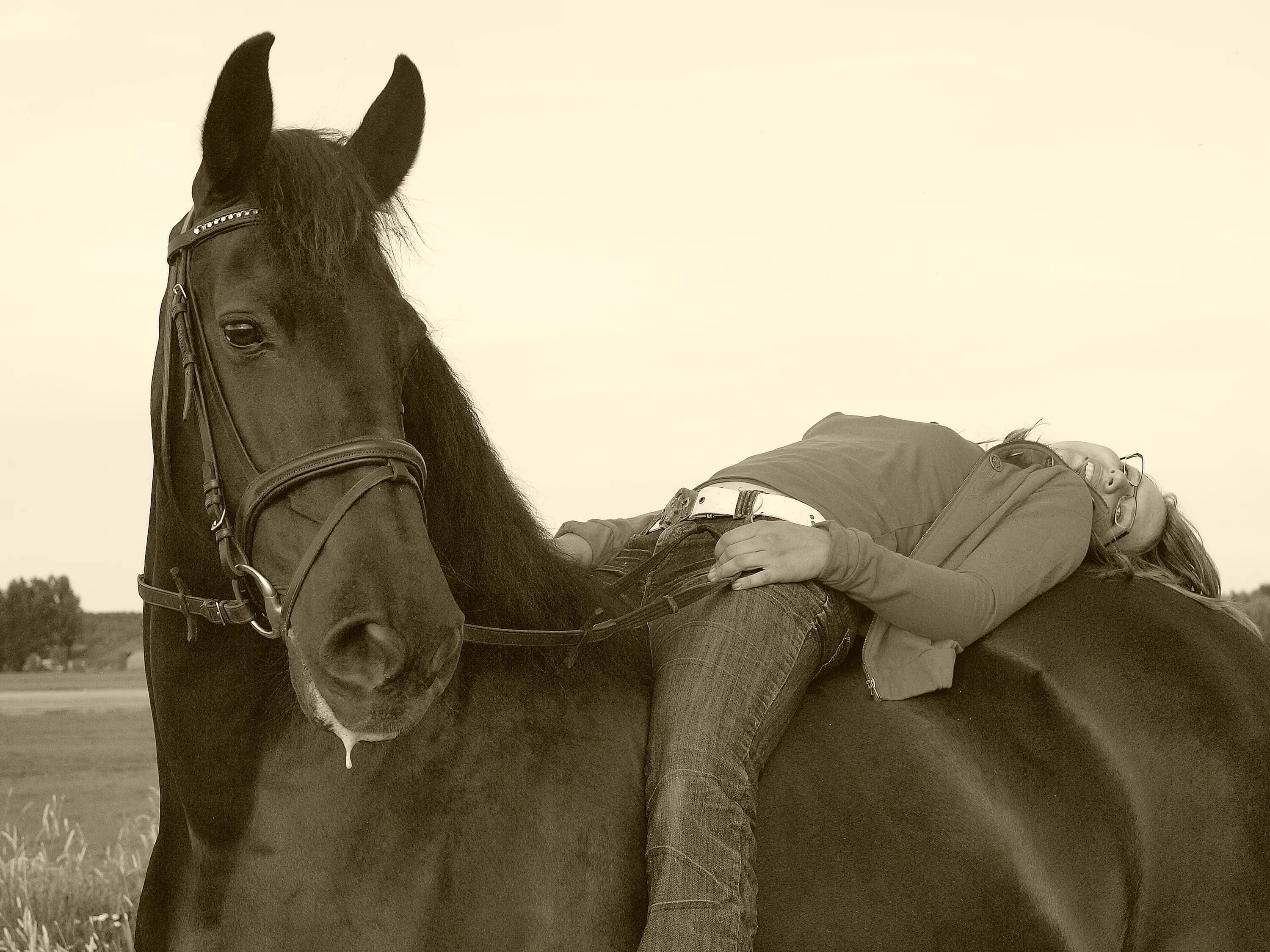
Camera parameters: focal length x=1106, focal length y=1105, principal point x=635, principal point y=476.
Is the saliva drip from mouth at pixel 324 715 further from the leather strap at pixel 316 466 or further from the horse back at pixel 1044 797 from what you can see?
the horse back at pixel 1044 797

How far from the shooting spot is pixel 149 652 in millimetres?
2744

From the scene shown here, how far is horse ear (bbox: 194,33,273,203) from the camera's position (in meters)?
2.42

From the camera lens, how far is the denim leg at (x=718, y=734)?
2455 millimetres

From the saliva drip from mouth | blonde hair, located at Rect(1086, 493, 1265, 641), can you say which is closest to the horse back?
blonde hair, located at Rect(1086, 493, 1265, 641)

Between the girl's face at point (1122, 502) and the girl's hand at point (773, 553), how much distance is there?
1387mm

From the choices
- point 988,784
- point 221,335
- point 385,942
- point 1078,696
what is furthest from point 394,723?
point 1078,696

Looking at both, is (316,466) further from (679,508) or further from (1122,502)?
(1122,502)

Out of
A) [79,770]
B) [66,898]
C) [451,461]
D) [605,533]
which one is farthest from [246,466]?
[79,770]

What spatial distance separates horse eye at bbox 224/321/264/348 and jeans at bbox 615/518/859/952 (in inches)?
50.2

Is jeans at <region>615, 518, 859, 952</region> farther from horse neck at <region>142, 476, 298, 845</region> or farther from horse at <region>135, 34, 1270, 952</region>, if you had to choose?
horse neck at <region>142, 476, 298, 845</region>

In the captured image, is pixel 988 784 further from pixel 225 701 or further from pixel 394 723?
pixel 225 701

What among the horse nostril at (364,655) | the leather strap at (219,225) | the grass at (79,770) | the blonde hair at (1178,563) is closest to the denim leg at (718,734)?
the horse nostril at (364,655)

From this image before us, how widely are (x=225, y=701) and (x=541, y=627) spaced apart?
2.48 feet

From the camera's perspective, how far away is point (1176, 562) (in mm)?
3771
